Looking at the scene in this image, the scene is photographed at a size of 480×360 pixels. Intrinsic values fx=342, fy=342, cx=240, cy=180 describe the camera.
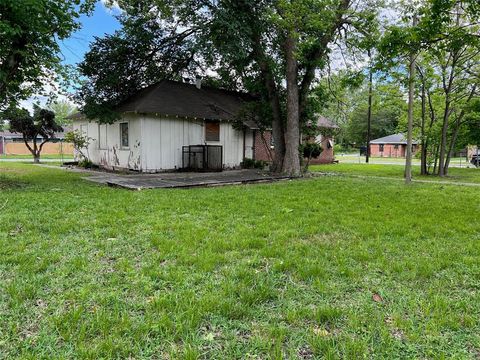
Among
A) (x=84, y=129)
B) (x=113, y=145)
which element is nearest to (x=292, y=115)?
(x=113, y=145)

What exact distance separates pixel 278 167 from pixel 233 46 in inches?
198

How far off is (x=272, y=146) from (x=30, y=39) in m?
12.5

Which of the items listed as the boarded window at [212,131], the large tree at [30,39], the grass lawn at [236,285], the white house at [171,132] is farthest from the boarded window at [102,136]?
the grass lawn at [236,285]

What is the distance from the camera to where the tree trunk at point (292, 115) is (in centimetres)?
1243

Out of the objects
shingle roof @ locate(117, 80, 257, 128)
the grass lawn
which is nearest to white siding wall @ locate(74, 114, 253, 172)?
shingle roof @ locate(117, 80, 257, 128)

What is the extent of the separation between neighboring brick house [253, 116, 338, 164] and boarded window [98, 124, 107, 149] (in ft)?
23.8

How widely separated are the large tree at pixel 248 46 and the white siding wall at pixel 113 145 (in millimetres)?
1094

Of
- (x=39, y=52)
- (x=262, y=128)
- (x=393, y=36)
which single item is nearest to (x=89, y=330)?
(x=393, y=36)

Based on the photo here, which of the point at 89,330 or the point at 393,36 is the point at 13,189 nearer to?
the point at 89,330

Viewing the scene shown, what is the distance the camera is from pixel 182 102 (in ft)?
49.1

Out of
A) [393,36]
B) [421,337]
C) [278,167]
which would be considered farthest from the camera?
[278,167]

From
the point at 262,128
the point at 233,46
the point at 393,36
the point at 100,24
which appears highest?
the point at 100,24

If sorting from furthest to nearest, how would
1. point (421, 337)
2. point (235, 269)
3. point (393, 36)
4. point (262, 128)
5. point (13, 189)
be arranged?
point (262, 128), point (13, 189), point (393, 36), point (235, 269), point (421, 337)

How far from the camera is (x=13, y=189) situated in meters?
8.06
